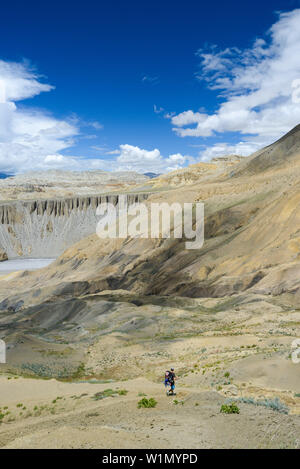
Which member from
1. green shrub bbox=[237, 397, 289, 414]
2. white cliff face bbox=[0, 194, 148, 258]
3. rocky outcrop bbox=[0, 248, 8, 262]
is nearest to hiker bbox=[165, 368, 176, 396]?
green shrub bbox=[237, 397, 289, 414]

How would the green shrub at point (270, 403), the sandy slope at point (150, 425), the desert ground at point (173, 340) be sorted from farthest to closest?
the green shrub at point (270, 403) → the desert ground at point (173, 340) → the sandy slope at point (150, 425)

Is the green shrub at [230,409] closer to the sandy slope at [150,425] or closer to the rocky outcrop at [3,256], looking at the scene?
the sandy slope at [150,425]

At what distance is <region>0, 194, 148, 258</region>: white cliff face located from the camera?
358 ft

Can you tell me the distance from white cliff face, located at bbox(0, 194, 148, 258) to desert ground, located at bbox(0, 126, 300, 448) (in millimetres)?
48133

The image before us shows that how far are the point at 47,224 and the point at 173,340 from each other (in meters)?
A: 98.1

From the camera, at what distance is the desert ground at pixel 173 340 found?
10.2 meters

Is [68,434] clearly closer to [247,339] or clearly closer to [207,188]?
[247,339]

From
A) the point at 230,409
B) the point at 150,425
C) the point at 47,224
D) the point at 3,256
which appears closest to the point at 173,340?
the point at 230,409

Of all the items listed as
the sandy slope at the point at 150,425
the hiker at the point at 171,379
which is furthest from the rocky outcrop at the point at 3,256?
the hiker at the point at 171,379

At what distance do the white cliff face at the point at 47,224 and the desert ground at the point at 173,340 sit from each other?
4813 cm

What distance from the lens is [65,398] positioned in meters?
15.4

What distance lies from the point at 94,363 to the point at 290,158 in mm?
53972

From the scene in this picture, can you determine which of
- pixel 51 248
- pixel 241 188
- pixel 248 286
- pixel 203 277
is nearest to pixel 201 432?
pixel 248 286

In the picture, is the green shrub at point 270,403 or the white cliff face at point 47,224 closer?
the green shrub at point 270,403
